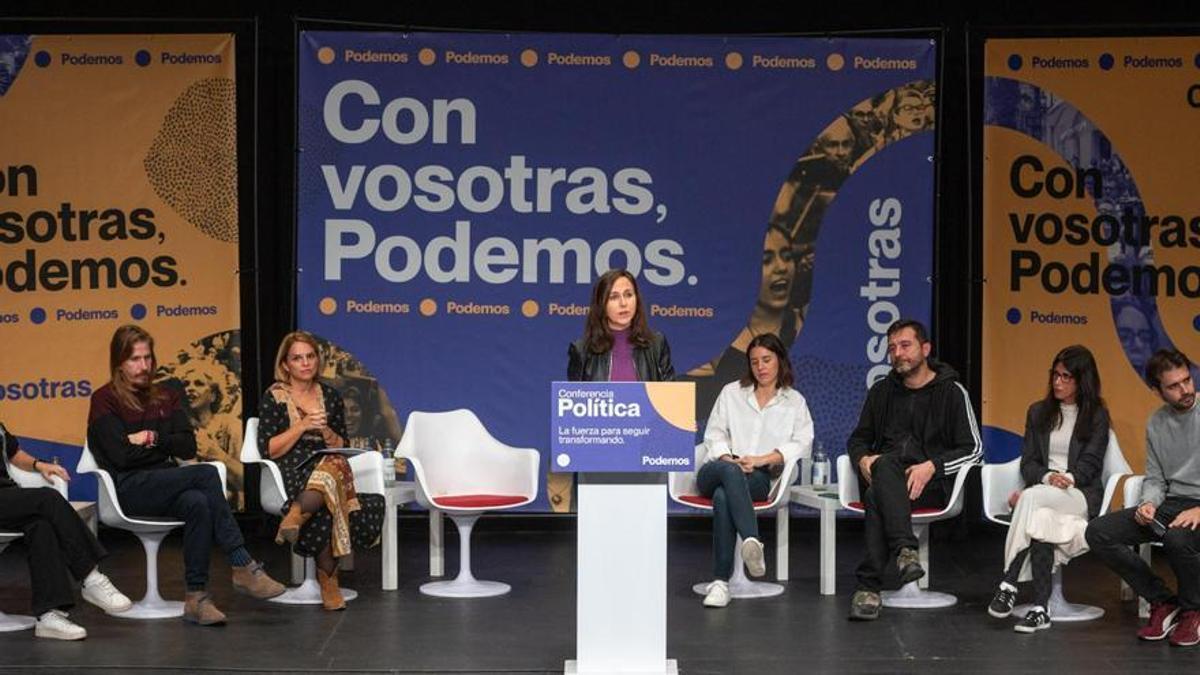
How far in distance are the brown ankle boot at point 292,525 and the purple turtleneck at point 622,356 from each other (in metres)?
1.31

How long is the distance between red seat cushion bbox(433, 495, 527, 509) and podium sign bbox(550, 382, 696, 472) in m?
1.88

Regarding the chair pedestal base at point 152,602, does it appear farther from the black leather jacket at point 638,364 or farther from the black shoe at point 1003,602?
the black shoe at point 1003,602

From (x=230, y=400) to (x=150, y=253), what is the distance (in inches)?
31.4

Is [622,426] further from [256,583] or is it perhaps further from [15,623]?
[15,623]

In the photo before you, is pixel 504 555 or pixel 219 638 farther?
pixel 504 555

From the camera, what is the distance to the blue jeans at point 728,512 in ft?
21.0

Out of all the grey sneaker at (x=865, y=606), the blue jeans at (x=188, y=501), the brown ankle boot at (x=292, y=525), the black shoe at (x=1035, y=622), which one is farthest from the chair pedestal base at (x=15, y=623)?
the black shoe at (x=1035, y=622)

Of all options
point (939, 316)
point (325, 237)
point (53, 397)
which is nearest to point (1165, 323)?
point (939, 316)

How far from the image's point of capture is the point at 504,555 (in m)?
7.59

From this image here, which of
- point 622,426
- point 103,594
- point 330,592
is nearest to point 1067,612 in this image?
point 622,426

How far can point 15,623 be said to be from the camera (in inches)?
235

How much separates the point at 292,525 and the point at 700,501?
5.45 feet

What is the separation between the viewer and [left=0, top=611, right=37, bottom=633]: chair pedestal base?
5.91 m

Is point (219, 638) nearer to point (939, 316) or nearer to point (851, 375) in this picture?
point (851, 375)
